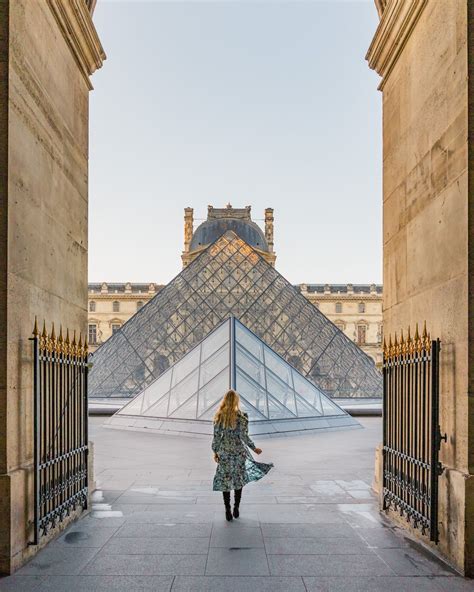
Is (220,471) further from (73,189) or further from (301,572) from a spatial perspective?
(73,189)

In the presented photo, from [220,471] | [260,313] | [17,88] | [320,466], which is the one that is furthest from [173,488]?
[260,313]

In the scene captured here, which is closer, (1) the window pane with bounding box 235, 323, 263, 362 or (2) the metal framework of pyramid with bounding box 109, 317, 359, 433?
(2) the metal framework of pyramid with bounding box 109, 317, 359, 433

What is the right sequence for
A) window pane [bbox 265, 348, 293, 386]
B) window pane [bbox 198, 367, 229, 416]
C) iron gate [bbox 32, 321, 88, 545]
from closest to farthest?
iron gate [bbox 32, 321, 88, 545]
window pane [bbox 198, 367, 229, 416]
window pane [bbox 265, 348, 293, 386]

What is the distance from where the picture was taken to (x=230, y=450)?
6211 mm

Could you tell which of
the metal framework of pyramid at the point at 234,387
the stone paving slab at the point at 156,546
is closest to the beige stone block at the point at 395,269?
the stone paving slab at the point at 156,546

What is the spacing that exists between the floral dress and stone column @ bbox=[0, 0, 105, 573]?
173 centimetres

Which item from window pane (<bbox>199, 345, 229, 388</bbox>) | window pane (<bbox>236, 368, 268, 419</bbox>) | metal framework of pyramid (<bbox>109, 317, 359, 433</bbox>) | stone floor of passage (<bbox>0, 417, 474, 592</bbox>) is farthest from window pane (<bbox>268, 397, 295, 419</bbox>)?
stone floor of passage (<bbox>0, 417, 474, 592</bbox>)

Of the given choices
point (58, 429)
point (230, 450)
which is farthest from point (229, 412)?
point (58, 429)

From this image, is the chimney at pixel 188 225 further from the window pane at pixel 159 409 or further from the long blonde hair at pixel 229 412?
the long blonde hair at pixel 229 412

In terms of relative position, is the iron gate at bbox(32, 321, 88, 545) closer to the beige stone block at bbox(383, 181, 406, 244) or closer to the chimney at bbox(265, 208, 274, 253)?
the beige stone block at bbox(383, 181, 406, 244)

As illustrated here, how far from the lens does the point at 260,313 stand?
2905 centimetres

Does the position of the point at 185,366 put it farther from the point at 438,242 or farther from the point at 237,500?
the point at 438,242

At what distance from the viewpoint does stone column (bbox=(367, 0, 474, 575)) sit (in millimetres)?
4781

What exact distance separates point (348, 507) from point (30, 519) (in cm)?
324
